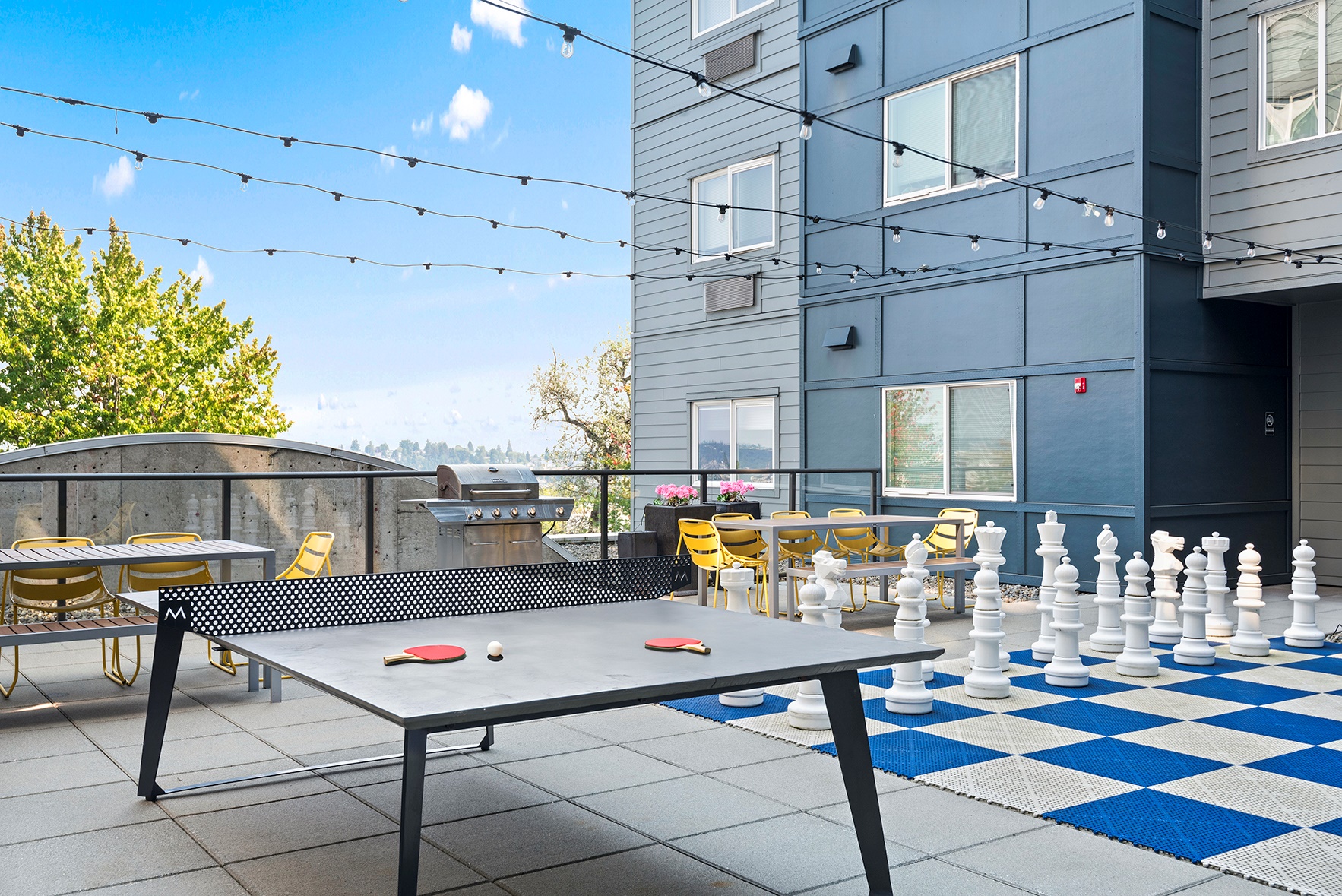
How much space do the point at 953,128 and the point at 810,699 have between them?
7.67 m

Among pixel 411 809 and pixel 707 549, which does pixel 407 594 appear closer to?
pixel 411 809

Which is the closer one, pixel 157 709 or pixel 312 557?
pixel 157 709

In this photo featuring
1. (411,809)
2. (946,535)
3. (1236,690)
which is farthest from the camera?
(946,535)

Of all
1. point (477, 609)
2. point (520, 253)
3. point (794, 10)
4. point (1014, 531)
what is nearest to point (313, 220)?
point (520, 253)

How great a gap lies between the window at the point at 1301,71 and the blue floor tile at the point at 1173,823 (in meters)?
7.42

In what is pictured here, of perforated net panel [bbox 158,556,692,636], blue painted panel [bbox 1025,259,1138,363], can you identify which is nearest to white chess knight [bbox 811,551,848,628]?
perforated net panel [bbox 158,556,692,636]

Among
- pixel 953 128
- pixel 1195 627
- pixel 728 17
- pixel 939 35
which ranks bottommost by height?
pixel 1195 627

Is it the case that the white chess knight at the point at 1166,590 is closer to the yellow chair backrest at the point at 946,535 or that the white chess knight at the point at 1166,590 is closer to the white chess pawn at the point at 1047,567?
the white chess pawn at the point at 1047,567

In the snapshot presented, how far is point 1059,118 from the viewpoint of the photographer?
9.61 meters

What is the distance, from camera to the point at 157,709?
3.60 metres

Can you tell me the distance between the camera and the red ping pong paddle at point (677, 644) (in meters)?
2.76

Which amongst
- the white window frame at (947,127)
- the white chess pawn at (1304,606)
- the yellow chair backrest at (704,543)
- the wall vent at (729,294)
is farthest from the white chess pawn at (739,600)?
the wall vent at (729,294)

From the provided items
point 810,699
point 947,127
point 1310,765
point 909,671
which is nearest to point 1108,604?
point 909,671

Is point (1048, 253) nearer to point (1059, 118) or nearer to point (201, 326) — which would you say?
point (1059, 118)
